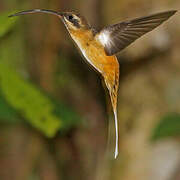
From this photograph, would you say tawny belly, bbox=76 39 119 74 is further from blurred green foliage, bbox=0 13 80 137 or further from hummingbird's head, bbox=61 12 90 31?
blurred green foliage, bbox=0 13 80 137

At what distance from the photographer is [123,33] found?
4.09ft

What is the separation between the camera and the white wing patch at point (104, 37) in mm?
1257

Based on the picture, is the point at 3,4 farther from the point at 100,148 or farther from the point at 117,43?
the point at 117,43

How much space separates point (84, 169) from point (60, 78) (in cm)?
63

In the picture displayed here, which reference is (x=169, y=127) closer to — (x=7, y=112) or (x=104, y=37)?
(x=7, y=112)

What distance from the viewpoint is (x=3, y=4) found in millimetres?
2885

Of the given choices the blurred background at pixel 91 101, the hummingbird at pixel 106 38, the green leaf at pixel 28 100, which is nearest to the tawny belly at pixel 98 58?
the hummingbird at pixel 106 38

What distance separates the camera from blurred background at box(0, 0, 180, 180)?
2590mm

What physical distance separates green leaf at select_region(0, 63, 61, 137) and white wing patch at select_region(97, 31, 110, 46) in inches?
16.4

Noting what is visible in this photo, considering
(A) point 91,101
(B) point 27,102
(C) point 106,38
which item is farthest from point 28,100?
(A) point 91,101

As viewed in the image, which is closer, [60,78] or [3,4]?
[3,4]

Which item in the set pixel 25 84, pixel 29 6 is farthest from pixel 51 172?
pixel 25 84

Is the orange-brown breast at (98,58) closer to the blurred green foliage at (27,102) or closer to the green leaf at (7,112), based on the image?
the blurred green foliage at (27,102)

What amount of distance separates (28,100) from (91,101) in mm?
1717
